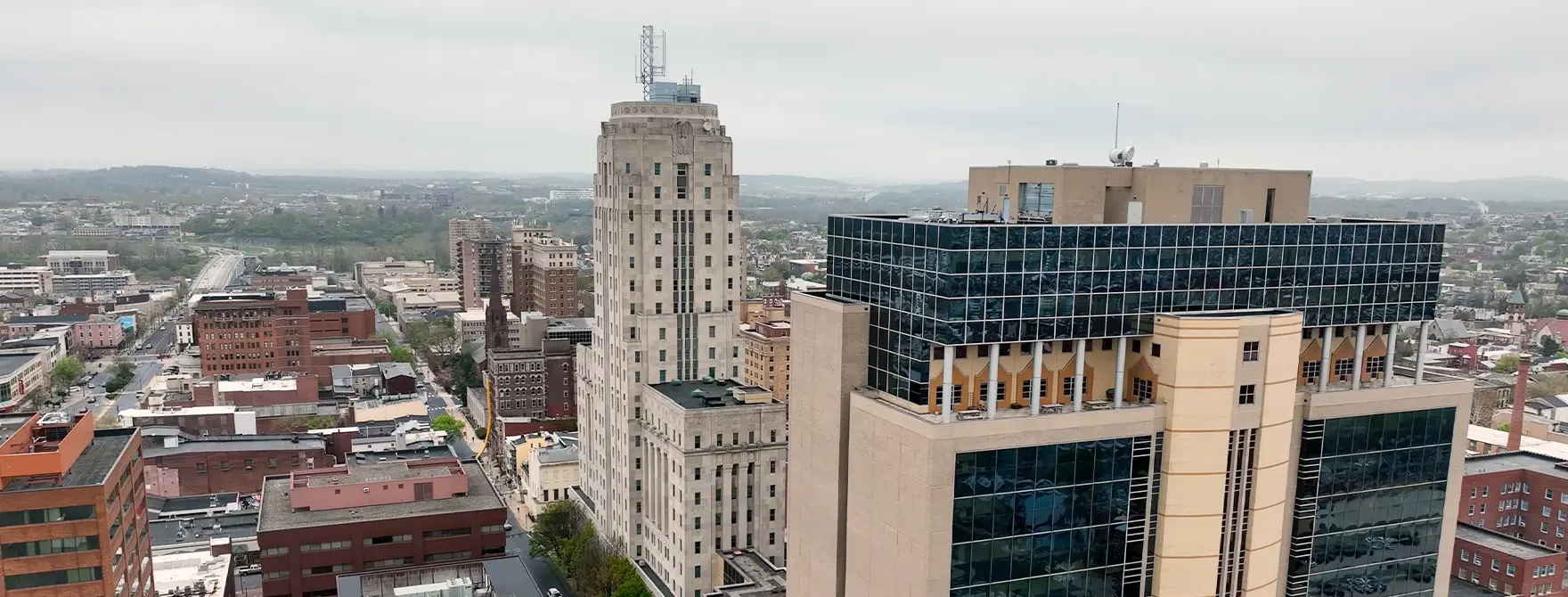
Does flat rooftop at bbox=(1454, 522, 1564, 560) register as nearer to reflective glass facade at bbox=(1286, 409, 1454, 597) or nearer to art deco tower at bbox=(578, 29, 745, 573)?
reflective glass facade at bbox=(1286, 409, 1454, 597)

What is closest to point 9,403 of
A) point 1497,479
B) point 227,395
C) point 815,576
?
point 227,395

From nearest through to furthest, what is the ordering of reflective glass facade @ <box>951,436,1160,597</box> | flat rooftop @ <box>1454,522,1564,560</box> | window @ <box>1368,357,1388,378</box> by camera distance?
reflective glass facade @ <box>951,436,1160,597</box>
window @ <box>1368,357,1388,378</box>
flat rooftop @ <box>1454,522,1564,560</box>

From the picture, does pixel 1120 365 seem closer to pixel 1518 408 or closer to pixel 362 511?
pixel 362 511

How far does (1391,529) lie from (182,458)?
14588cm

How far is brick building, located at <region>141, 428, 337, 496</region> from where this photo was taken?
138 metres

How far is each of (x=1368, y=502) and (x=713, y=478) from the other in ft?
199

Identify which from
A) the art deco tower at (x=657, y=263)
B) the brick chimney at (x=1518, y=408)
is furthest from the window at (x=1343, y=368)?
the brick chimney at (x=1518, y=408)

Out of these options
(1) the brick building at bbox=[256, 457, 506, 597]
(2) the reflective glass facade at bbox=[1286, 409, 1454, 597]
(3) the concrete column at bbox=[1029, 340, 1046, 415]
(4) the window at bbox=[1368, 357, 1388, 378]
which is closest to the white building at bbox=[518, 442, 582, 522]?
(1) the brick building at bbox=[256, 457, 506, 597]

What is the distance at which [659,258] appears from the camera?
112m

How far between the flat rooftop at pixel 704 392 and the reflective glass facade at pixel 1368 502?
56868 millimetres

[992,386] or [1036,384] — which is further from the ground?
[992,386]

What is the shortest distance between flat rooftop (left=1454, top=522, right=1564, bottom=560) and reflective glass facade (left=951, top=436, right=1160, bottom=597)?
6152 centimetres

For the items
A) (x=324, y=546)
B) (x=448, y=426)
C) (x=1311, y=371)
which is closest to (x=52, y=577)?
(x=324, y=546)

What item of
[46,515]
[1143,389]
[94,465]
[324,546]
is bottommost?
[324,546]
